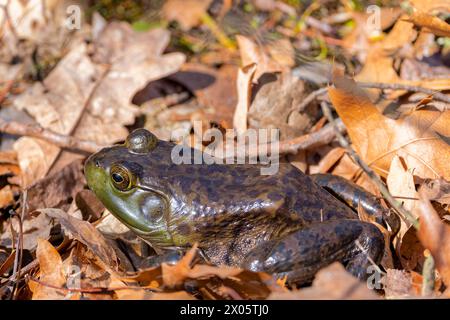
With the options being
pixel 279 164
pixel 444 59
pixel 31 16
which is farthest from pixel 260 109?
pixel 31 16

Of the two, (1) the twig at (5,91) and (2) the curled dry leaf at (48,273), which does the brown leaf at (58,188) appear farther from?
(1) the twig at (5,91)

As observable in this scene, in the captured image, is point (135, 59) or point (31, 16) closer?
point (135, 59)

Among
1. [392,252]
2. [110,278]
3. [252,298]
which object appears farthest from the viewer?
[392,252]

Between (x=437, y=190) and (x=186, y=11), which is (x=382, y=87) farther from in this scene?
(x=186, y=11)

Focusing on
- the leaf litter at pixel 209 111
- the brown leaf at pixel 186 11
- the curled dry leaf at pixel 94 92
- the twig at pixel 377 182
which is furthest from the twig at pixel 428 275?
the brown leaf at pixel 186 11
